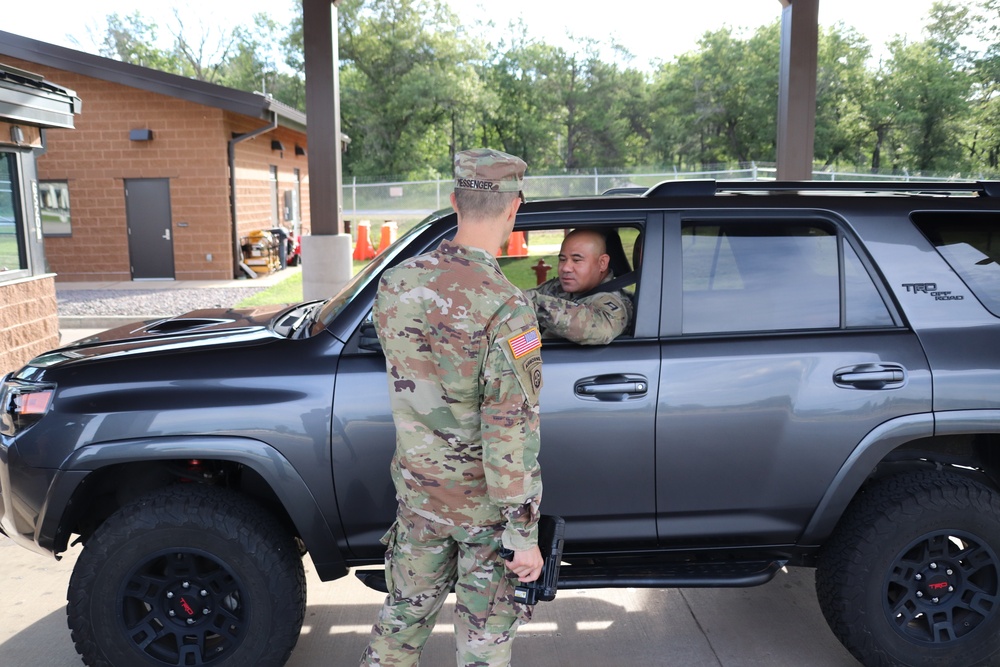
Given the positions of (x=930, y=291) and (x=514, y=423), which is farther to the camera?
(x=930, y=291)

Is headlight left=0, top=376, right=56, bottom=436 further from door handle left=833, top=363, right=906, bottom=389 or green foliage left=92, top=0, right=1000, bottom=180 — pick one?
green foliage left=92, top=0, right=1000, bottom=180

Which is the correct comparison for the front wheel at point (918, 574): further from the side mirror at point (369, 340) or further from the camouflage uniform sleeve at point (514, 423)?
the side mirror at point (369, 340)

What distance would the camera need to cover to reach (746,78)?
5341cm

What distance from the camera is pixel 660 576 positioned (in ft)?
10.1

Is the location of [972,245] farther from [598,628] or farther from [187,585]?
[187,585]

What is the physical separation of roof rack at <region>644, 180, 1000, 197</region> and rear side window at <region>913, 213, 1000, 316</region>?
0.54ft

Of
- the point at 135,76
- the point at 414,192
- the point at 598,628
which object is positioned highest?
the point at 135,76

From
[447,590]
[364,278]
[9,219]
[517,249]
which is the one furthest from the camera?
[9,219]

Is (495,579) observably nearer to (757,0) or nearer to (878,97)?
(878,97)

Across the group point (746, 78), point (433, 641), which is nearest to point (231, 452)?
point (433, 641)

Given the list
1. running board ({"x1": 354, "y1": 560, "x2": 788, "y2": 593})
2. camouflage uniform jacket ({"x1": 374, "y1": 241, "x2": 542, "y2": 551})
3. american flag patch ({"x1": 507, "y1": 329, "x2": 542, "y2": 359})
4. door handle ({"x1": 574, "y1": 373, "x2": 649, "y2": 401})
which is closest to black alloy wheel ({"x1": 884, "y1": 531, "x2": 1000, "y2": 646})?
running board ({"x1": 354, "y1": 560, "x2": 788, "y2": 593})

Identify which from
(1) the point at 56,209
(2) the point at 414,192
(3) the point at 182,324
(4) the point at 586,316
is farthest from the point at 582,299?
(2) the point at 414,192

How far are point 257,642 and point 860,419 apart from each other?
232 cm

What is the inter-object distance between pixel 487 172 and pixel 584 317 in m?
0.96
